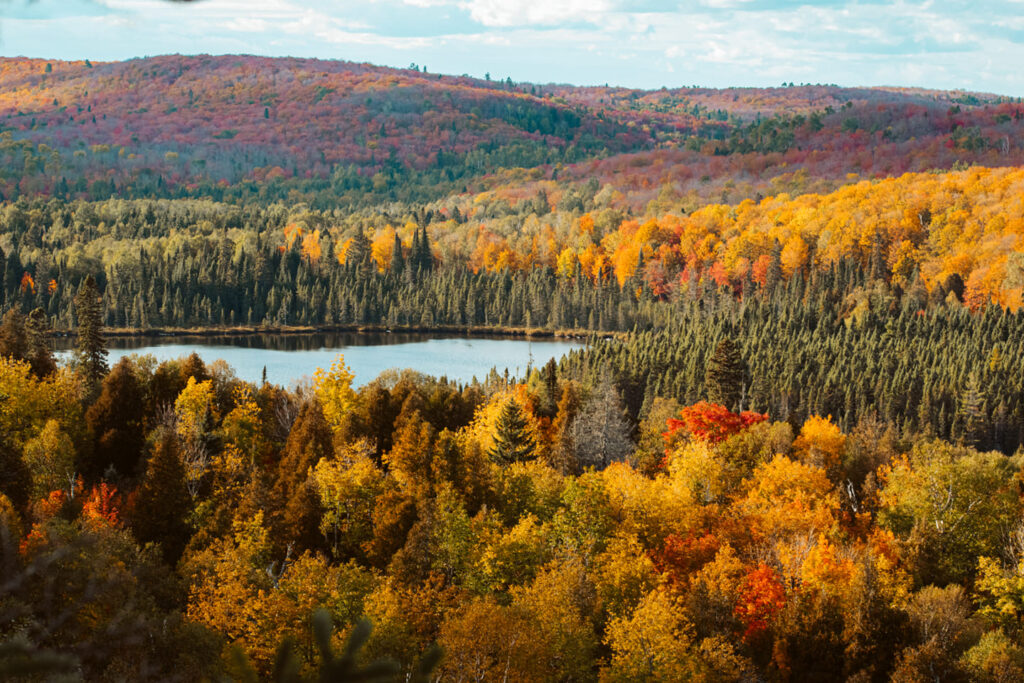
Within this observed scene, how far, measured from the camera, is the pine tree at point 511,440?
5350 cm

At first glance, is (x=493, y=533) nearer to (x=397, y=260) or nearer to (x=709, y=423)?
(x=709, y=423)

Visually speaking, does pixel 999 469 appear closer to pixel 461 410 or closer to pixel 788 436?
pixel 788 436

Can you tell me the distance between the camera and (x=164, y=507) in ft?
143

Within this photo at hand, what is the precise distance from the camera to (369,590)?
3634cm

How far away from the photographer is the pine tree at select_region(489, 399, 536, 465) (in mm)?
53500

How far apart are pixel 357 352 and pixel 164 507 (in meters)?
88.0

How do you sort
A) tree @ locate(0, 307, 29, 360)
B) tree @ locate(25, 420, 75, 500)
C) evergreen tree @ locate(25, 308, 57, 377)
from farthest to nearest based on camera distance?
1. evergreen tree @ locate(25, 308, 57, 377)
2. tree @ locate(0, 307, 29, 360)
3. tree @ locate(25, 420, 75, 500)

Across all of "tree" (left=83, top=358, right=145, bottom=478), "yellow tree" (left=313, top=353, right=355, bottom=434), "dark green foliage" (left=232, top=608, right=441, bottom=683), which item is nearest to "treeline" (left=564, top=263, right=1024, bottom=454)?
"yellow tree" (left=313, top=353, right=355, bottom=434)

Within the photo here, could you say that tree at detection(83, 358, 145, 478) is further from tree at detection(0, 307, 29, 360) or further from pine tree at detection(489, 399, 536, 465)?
pine tree at detection(489, 399, 536, 465)

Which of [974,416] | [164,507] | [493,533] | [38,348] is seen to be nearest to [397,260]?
[38,348]

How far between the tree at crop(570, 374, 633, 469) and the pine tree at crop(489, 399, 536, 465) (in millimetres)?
6059

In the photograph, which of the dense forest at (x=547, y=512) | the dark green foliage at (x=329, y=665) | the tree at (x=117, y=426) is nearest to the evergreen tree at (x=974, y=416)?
the dense forest at (x=547, y=512)

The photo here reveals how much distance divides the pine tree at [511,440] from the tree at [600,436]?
606cm

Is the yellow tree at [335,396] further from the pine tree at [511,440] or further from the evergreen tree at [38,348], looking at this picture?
the evergreen tree at [38,348]
